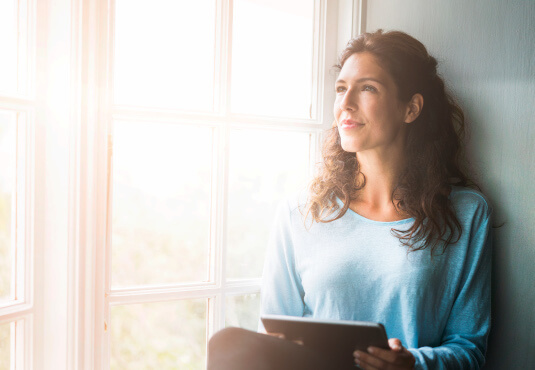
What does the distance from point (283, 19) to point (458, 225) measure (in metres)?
0.90

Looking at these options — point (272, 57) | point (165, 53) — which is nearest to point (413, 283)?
point (272, 57)

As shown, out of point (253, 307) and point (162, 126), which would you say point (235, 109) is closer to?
point (162, 126)

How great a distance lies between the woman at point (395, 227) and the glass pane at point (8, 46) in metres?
0.86

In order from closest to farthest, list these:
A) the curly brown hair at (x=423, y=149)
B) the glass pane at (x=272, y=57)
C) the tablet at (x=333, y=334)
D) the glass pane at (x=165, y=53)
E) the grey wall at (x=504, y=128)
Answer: the tablet at (x=333, y=334) < the grey wall at (x=504, y=128) < the curly brown hair at (x=423, y=149) < the glass pane at (x=165, y=53) < the glass pane at (x=272, y=57)

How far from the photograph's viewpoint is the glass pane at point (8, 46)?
1174 millimetres

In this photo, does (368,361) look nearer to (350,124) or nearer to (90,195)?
(350,124)

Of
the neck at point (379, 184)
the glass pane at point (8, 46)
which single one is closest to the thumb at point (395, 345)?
the neck at point (379, 184)

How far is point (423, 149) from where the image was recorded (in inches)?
50.8

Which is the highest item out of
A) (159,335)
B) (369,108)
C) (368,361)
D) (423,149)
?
(369,108)

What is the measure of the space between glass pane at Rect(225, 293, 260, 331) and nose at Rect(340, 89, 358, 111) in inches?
28.2

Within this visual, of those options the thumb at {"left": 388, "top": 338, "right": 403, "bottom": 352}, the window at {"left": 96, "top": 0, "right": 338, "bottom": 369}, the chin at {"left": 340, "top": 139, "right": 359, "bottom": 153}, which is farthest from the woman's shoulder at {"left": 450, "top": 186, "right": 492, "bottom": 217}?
the window at {"left": 96, "top": 0, "right": 338, "bottom": 369}

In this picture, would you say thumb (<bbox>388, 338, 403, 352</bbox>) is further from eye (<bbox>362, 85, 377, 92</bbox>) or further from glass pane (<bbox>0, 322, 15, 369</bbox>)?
glass pane (<bbox>0, 322, 15, 369</bbox>)

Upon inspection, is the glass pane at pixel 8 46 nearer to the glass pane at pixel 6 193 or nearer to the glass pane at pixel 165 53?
the glass pane at pixel 6 193

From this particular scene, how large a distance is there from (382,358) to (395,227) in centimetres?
38
